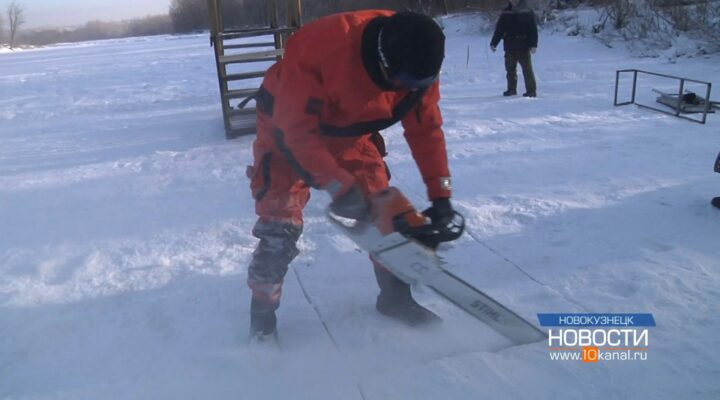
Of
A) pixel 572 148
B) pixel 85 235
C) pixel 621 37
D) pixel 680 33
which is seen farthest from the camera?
pixel 621 37

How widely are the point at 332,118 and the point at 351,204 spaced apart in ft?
1.43

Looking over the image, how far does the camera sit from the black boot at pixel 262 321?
2.74m

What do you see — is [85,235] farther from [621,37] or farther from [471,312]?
[621,37]

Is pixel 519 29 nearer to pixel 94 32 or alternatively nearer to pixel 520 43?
pixel 520 43

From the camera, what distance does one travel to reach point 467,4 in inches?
1108

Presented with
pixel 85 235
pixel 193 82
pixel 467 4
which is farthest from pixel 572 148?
pixel 467 4

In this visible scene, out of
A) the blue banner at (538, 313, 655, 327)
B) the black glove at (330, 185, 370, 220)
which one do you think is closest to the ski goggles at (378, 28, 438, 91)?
the black glove at (330, 185, 370, 220)

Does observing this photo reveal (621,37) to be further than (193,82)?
Yes

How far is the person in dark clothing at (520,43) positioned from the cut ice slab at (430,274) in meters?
7.09

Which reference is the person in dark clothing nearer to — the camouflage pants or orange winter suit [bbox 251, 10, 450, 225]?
the camouflage pants

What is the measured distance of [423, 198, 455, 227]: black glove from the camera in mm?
2484

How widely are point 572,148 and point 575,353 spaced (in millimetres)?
3842

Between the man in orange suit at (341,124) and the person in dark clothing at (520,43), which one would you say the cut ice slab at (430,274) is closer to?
the man in orange suit at (341,124)

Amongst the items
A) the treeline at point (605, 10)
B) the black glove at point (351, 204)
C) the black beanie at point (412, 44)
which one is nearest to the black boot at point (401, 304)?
the black glove at point (351, 204)
